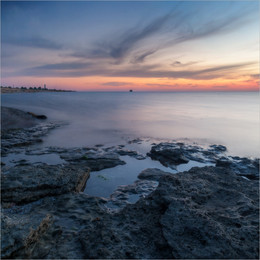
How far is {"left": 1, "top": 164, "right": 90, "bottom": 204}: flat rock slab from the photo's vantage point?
6.46 m

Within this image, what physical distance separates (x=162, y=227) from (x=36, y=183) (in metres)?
4.91

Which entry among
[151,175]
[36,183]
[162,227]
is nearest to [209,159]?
[151,175]

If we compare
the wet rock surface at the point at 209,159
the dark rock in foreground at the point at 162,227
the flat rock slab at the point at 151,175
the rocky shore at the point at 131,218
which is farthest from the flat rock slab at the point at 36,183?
the wet rock surface at the point at 209,159

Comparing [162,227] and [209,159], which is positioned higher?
[162,227]

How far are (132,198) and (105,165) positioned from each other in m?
3.76

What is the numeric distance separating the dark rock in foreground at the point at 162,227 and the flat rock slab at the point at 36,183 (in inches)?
19.3

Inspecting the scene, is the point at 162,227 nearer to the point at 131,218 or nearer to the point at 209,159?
the point at 131,218

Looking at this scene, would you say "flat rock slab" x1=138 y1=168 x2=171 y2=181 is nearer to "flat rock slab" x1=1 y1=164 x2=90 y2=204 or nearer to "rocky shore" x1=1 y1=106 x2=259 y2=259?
"rocky shore" x1=1 y1=106 x2=259 y2=259

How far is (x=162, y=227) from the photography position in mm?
4336

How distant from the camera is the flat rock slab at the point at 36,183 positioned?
21.2 feet

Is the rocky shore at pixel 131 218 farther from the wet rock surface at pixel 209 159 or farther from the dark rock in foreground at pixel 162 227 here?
the wet rock surface at pixel 209 159

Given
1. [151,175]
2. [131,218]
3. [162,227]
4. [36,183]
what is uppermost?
[36,183]

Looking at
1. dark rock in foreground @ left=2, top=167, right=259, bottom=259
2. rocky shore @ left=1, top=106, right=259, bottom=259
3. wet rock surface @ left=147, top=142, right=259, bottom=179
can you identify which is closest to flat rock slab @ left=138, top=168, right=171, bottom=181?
rocky shore @ left=1, top=106, right=259, bottom=259

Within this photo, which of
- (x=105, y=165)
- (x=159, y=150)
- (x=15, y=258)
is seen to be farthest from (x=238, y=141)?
(x=15, y=258)
